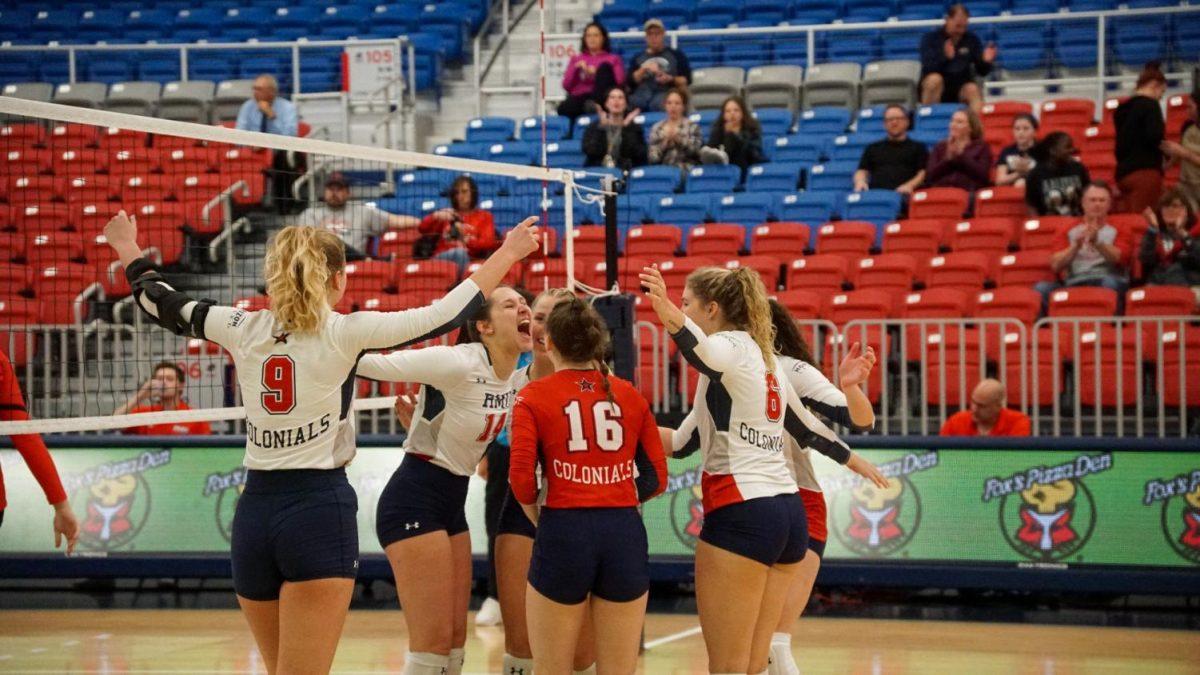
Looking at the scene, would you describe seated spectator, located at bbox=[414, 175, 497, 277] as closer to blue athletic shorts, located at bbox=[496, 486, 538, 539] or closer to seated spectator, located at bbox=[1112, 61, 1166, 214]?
blue athletic shorts, located at bbox=[496, 486, 538, 539]

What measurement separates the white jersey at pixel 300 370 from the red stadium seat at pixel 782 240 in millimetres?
7957

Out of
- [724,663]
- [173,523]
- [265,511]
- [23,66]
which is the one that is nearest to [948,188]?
[173,523]

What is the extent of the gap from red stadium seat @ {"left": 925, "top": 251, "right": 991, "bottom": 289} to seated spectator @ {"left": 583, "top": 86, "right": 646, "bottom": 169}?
3.58 m

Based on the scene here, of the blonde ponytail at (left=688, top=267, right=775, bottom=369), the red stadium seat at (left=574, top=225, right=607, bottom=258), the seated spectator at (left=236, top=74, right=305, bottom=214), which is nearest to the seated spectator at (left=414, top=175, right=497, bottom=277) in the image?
the red stadium seat at (left=574, top=225, right=607, bottom=258)

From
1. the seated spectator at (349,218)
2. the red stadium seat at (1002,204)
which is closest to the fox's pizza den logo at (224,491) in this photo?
the seated spectator at (349,218)

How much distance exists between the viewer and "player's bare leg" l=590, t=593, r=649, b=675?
191 inches

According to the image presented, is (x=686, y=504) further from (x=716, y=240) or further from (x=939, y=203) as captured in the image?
(x=939, y=203)

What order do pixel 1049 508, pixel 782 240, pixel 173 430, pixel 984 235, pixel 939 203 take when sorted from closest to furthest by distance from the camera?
pixel 1049 508 < pixel 173 430 < pixel 984 235 < pixel 782 240 < pixel 939 203

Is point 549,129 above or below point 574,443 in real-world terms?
above

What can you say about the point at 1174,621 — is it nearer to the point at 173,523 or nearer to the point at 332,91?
the point at 173,523

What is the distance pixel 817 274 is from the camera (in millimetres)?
11484

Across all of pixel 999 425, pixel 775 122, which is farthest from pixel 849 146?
pixel 999 425

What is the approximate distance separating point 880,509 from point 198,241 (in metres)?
6.31

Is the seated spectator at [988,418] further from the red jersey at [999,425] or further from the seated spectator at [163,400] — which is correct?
the seated spectator at [163,400]
